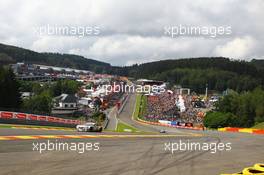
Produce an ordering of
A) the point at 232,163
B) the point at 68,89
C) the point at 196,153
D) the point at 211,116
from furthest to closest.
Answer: the point at 68,89 < the point at 211,116 < the point at 196,153 < the point at 232,163

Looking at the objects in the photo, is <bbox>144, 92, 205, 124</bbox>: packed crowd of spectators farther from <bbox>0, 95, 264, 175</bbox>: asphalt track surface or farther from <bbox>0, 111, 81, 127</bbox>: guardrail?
<bbox>0, 95, 264, 175</bbox>: asphalt track surface

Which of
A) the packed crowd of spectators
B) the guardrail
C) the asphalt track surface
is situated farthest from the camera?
the packed crowd of spectators

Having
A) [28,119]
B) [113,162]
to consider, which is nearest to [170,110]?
[28,119]

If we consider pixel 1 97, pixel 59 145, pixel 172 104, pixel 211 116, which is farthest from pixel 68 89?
pixel 59 145

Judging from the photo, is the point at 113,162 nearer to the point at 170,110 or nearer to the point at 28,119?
the point at 28,119

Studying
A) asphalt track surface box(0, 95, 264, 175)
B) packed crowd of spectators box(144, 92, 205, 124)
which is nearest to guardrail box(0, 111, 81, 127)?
asphalt track surface box(0, 95, 264, 175)

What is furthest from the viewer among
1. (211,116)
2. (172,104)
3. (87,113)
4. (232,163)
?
(172,104)

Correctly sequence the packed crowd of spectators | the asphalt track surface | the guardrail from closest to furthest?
the asphalt track surface < the guardrail < the packed crowd of spectators

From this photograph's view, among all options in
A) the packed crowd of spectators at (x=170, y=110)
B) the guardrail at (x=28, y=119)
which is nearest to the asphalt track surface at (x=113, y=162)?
the guardrail at (x=28, y=119)

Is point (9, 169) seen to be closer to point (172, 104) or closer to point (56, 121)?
point (56, 121)

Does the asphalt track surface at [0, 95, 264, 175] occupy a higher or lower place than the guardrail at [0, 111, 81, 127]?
higher

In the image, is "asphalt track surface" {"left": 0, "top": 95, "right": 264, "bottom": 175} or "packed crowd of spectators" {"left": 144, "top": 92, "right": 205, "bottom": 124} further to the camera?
"packed crowd of spectators" {"left": 144, "top": 92, "right": 205, "bottom": 124}
